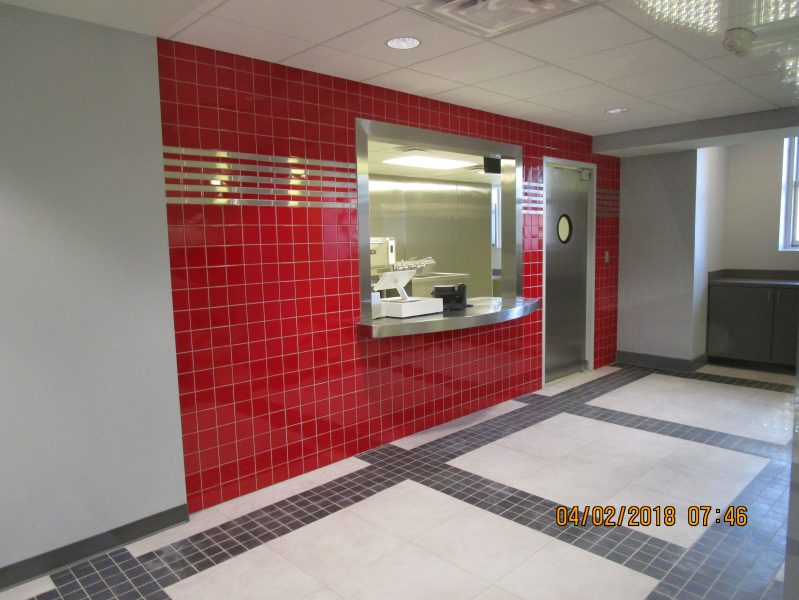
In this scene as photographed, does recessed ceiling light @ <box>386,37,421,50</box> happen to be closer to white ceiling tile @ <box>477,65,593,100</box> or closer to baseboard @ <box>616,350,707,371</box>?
white ceiling tile @ <box>477,65,593,100</box>

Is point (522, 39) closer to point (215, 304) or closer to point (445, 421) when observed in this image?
point (215, 304)

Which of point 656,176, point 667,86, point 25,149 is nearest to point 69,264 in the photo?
point 25,149

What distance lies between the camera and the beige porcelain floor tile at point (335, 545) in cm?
267

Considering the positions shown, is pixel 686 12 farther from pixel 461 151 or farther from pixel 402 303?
pixel 402 303

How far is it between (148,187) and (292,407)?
1.66 metres

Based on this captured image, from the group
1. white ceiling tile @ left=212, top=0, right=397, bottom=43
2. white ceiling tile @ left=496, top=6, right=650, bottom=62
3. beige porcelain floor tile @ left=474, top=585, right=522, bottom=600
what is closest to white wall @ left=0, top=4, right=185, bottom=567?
white ceiling tile @ left=212, top=0, right=397, bottom=43

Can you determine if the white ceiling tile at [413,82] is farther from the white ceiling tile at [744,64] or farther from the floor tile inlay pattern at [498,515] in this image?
the floor tile inlay pattern at [498,515]

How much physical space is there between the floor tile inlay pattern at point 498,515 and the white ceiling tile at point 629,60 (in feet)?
9.16

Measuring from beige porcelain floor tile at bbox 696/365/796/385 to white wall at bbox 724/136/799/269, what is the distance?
4.77 ft

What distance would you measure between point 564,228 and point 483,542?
4.15 meters

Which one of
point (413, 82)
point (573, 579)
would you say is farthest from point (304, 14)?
point (573, 579)

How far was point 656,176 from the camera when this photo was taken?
256 inches

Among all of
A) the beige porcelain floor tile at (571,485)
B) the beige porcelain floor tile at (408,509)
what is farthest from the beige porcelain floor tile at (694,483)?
the beige porcelain floor tile at (408,509)

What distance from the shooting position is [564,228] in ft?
20.1
